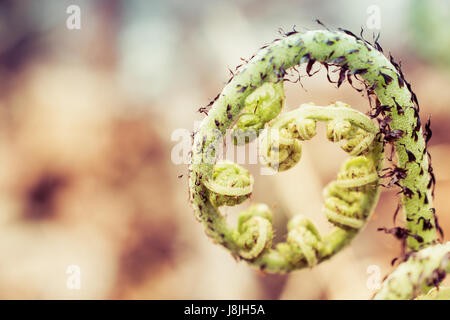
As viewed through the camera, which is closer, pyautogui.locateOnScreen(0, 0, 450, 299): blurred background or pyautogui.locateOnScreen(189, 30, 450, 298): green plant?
pyautogui.locateOnScreen(189, 30, 450, 298): green plant

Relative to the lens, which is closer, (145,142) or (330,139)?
(330,139)

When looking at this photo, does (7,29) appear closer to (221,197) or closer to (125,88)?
(125,88)

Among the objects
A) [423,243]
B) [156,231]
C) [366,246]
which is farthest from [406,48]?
[423,243]

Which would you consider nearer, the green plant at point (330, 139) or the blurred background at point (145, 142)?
the green plant at point (330, 139)
